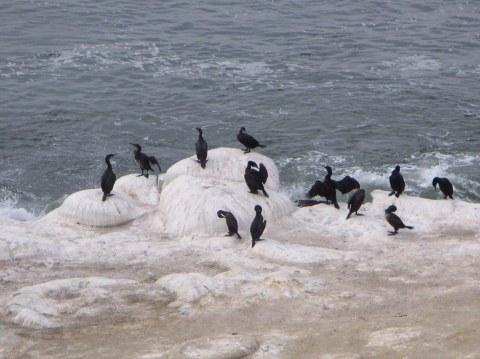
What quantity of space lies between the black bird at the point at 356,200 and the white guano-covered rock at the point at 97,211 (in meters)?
4.14

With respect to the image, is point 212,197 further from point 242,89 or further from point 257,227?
point 242,89

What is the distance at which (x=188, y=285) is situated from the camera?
9.29 metres

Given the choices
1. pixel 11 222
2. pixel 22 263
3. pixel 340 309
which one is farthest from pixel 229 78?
pixel 340 309

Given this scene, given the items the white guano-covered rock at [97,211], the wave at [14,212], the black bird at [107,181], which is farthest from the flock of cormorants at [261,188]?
the wave at [14,212]

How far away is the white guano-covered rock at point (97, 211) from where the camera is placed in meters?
12.5

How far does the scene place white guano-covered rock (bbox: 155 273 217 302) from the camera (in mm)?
9164

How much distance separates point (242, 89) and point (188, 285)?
1590cm

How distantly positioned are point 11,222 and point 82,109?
1026 centimetres

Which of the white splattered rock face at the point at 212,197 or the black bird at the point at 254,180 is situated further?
the black bird at the point at 254,180

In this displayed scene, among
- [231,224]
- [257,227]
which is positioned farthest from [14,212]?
[257,227]

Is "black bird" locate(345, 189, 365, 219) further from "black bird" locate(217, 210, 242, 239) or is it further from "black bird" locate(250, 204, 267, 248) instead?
"black bird" locate(217, 210, 242, 239)

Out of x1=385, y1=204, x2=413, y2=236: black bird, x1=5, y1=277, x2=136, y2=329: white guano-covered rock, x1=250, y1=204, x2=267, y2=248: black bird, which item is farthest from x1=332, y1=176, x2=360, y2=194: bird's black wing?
x1=5, y1=277, x2=136, y2=329: white guano-covered rock

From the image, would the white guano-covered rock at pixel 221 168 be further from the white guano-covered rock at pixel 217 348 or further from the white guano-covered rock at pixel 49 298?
the white guano-covered rock at pixel 217 348

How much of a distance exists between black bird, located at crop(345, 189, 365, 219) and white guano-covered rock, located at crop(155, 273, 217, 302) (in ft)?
12.1
